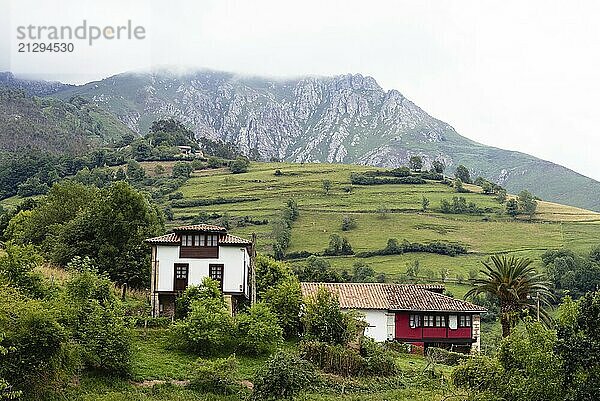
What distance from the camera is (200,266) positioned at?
45.5m

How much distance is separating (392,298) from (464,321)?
20.3ft

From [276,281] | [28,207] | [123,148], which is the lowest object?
[276,281]

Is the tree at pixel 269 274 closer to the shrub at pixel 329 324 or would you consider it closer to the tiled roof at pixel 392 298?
the tiled roof at pixel 392 298

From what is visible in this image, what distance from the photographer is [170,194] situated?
436ft

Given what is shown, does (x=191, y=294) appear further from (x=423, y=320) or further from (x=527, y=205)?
(x=527, y=205)

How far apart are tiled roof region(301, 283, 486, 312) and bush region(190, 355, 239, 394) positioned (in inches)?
987

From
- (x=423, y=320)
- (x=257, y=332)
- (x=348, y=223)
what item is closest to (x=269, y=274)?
(x=423, y=320)

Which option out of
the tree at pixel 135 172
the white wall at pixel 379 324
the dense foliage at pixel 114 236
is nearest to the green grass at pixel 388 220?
the tree at pixel 135 172

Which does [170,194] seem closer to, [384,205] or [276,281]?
[384,205]

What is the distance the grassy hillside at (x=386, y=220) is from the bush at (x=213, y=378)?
209ft

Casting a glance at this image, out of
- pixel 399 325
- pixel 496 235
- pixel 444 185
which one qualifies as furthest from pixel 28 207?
pixel 444 185

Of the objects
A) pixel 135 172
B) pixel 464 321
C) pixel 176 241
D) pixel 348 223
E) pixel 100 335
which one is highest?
pixel 135 172

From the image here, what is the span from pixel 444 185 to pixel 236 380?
124048 millimetres

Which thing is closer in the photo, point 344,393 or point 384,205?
point 344,393
